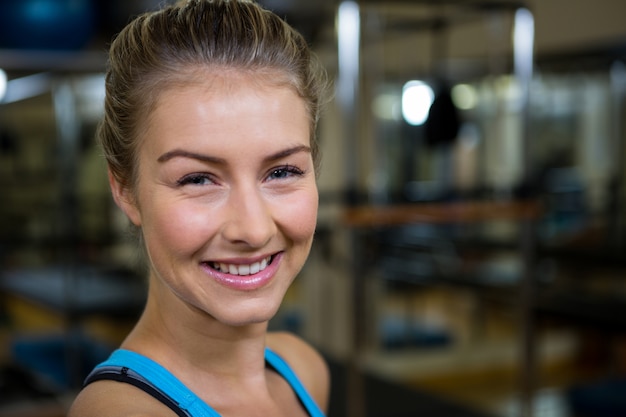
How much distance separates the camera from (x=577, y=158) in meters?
6.98

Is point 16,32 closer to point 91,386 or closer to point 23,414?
point 23,414

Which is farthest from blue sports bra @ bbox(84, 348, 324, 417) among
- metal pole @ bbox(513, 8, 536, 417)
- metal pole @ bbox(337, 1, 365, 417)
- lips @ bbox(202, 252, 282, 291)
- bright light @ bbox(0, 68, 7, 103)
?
bright light @ bbox(0, 68, 7, 103)

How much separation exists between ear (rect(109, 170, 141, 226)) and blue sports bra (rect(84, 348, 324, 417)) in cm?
13

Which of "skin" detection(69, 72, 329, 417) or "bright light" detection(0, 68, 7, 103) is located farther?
"bright light" detection(0, 68, 7, 103)

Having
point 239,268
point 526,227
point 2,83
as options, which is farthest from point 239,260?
point 2,83

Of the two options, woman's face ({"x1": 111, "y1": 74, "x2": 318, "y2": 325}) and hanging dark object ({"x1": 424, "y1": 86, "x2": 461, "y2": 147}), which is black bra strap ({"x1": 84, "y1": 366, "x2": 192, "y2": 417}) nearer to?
woman's face ({"x1": 111, "y1": 74, "x2": 318, "y2": 325})

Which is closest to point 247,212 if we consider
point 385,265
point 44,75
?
point 44,75

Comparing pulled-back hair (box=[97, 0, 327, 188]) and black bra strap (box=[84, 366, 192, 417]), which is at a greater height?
pulled-back hair (box=[97, 0, 327, 188])

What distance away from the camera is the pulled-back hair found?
76 centimetres

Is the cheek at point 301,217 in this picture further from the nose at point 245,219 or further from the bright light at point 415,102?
the bright light at point 415,102

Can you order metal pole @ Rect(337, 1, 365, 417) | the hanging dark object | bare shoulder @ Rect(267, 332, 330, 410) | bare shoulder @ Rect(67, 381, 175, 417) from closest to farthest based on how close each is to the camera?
bare shoulder @ Rect(67, 381, 175, 417)
bare shoulder @ Rect(267, 332, 330, 410)
metal pole @ Rect(337, 1, 365, 417)
the hanging dark object

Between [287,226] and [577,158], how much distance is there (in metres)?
6.65

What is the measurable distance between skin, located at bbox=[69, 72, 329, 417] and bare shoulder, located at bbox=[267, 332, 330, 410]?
23 cm

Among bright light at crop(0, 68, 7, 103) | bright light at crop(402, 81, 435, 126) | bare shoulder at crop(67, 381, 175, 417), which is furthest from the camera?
bright light at crop(402, 81, 435, 126)
